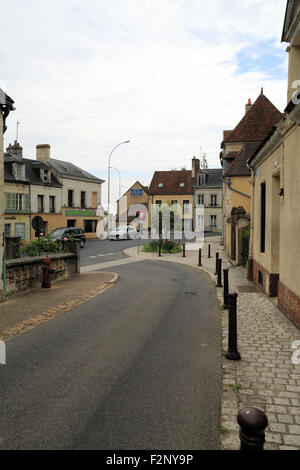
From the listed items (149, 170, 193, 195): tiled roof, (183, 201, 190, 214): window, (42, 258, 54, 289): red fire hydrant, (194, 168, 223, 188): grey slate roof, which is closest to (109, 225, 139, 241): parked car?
(183, 201, 190, 214): window

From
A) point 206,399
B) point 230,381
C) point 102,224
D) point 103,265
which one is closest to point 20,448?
point 206,399

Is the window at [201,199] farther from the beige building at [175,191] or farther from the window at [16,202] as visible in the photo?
the window at [16,202]

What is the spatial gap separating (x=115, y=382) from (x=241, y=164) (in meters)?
20.6

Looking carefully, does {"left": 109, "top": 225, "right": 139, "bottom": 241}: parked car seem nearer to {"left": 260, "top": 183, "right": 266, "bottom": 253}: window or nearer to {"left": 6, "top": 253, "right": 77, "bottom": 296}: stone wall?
{"left": 6, "top": 253, "right": 77, "bottom": 296}: stone wall

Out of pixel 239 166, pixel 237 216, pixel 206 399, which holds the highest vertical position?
pixel 239 166

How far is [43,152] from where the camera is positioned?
3866 cm

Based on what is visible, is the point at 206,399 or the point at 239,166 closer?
the point at 206,399

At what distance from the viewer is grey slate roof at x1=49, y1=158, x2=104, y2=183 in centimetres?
3906

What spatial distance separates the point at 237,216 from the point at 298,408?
14.7m

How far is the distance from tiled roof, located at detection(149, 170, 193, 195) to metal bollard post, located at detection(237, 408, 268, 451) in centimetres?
5405

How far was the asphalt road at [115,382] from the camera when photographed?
349cm

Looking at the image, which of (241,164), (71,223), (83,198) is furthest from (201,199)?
(241,164)
